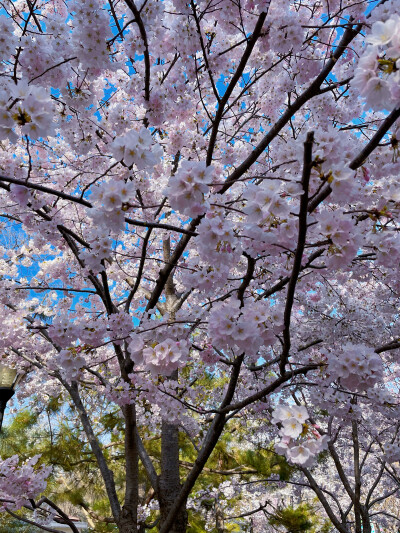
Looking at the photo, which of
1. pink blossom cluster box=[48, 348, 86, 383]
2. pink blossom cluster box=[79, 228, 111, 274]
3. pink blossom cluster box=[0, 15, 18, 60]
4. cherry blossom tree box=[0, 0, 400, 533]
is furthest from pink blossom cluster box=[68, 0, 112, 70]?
pink blossom cluster box=[48, 348, 86, 383]

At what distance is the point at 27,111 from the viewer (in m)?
1.52

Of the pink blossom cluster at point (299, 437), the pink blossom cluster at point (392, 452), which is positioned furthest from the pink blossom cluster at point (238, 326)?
the pink blossom cluster at point (392, 452)

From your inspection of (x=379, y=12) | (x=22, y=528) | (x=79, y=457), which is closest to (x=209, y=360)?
(x=379, y=12)

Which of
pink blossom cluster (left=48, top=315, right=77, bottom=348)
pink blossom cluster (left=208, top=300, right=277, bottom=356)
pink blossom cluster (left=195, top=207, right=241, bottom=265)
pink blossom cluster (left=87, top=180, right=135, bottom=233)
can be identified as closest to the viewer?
pink blossom cluster (left=87, top=180, right=135, bottom=233)

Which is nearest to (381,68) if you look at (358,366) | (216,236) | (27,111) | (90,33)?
(216,236)

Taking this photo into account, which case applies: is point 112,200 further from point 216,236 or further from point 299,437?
point 299,437

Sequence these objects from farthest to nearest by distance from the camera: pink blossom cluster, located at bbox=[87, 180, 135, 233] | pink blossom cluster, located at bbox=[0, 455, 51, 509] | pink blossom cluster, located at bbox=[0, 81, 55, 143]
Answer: pink blossom cluster, located at bbox=[0, 455, 51, 509] → pink blossom cluster, located at bbox=[87, 180, 135, 233] → pink blossom cluster, located at bbox=[0, 81, 55, 143]

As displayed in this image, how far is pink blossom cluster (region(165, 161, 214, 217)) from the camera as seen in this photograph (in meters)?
1.58

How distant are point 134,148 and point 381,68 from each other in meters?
0.95

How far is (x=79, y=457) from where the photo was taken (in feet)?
23.7

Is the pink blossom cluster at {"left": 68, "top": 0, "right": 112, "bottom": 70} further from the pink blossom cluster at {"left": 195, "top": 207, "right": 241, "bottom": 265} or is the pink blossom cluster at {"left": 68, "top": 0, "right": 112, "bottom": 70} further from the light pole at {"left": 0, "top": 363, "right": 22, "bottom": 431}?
the light pole at {"left": 0, "top": 363, "right": 22, "bottom": 431}

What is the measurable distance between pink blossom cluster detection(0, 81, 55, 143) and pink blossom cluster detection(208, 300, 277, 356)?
3.78 ft

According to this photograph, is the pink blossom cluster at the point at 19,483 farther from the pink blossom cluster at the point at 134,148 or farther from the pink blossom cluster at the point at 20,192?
the pink blossom cluster at the point at 134,148

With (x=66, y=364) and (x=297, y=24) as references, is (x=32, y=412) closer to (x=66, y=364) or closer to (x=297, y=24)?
(x=66, y=364)
